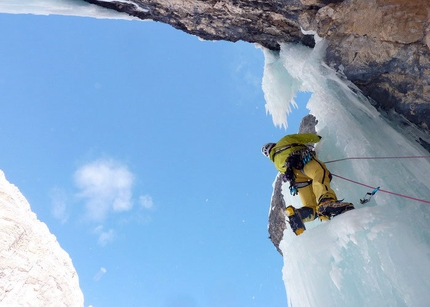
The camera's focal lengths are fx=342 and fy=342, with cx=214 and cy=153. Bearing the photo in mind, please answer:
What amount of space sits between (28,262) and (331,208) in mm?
19157

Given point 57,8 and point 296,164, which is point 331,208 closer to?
point 296,164

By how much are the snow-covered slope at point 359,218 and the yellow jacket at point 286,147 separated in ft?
1.30

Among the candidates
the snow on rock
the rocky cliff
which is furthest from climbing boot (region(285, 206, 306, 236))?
the snow on rock

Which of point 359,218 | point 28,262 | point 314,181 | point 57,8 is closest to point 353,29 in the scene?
point 314,181

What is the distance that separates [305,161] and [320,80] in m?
1.18

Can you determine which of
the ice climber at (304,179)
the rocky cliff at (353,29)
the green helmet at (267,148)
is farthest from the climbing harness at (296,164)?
A: the rocky cliff at (353,29)

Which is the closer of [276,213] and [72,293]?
[276,213]

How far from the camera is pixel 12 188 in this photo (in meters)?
21.8

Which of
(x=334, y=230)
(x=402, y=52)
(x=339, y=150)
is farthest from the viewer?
(x=339, y=150)

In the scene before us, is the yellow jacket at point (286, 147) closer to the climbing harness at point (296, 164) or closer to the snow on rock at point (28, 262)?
the climbing harness at point (296, 164)

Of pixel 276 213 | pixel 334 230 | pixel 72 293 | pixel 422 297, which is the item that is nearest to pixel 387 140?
pixel 334 230

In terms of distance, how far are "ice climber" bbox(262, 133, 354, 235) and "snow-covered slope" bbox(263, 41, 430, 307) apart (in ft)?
0.53

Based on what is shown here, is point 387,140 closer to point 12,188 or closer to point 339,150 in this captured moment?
point 339,150

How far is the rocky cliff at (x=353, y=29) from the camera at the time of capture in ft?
11.3
